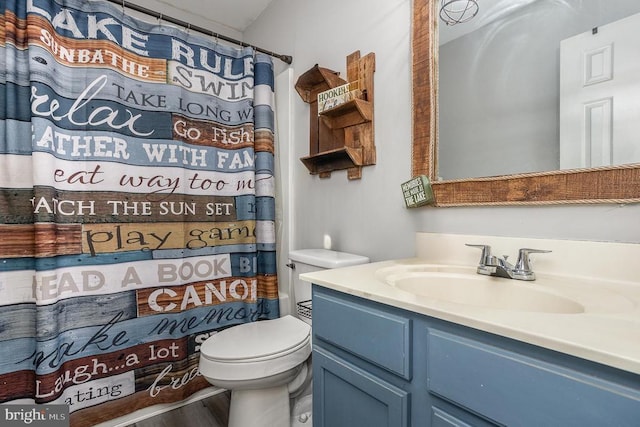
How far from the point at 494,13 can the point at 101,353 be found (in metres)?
2.13

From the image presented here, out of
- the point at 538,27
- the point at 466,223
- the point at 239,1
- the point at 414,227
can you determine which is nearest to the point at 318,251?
the point at 414,227

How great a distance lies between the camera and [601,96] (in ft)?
2.79

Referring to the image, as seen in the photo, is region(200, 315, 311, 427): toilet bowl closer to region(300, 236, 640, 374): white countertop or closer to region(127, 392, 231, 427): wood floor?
region(127, 392, 231, 427): wood floor

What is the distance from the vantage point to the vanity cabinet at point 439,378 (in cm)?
46

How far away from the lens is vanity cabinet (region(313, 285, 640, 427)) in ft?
1.51

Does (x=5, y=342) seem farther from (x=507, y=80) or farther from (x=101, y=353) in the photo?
(x=507, y=80)

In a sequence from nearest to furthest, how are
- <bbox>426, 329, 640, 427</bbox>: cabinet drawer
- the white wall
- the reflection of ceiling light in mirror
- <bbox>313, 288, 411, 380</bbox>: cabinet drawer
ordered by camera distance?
Result: <bbox>426, 329, 640, 427</bbox>: cabinet drawer < <bbox>313, 288, 411, 380</bbox>: cabinet drawer < the white wall < the reflection of ceiling light in mirror

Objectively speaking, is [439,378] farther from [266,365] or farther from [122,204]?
[122,204]

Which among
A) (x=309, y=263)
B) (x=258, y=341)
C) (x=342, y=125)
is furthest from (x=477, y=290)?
(x=342, y=125)

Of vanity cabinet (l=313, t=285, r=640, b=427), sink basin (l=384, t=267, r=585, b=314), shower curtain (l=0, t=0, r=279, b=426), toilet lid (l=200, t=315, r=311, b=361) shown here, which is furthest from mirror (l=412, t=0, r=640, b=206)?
shower curtain (l=0, t=0, r=279, b=426)

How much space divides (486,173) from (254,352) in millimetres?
1061

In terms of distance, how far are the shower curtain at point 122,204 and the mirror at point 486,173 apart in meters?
0.97

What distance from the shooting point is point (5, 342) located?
4.17 ft

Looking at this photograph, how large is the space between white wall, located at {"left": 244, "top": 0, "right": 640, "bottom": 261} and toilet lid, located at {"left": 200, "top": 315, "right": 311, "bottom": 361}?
1.51 ft
